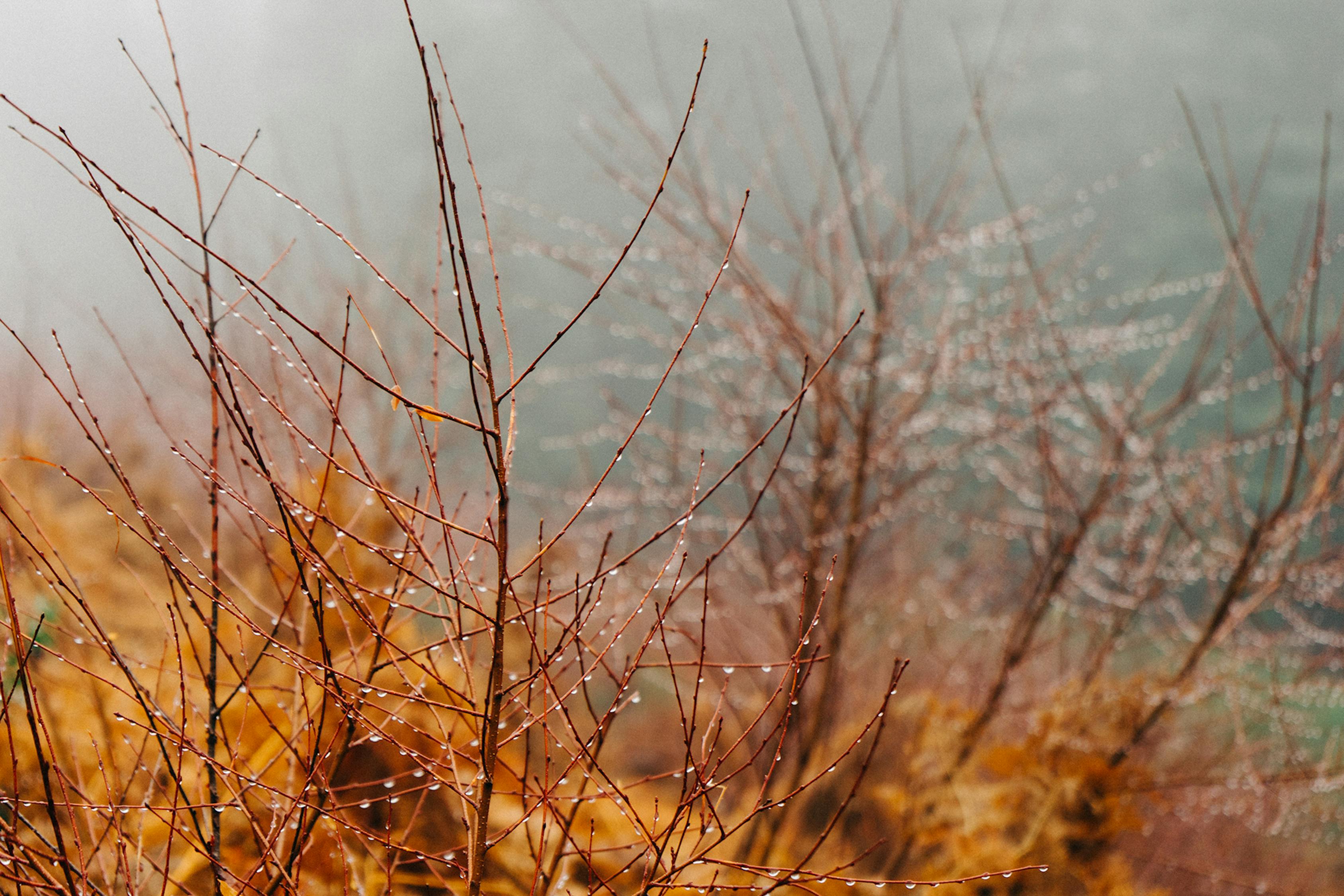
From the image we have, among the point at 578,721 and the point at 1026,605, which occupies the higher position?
the point at 1026,605

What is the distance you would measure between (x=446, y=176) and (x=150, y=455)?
1005 cm

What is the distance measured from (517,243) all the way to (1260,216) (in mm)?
2347

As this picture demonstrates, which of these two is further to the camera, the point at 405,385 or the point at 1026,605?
the point at 405,385

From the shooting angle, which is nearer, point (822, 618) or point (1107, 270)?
point (1107, 270)

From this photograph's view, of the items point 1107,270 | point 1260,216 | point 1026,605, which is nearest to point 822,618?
point 1026,605

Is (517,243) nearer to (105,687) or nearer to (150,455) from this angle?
(105,687)

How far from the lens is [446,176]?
731 millimetres

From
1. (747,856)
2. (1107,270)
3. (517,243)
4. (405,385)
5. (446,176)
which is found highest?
(405,385)

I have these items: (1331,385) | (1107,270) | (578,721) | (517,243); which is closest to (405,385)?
(578,721)

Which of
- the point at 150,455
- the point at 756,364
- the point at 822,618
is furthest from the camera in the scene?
the point at 150,455

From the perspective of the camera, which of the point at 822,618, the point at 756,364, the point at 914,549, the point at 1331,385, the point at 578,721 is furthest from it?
the point at 578,721

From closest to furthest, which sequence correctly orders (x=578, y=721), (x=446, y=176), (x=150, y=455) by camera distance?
(x=446, y=176) < (x=578, y=721) < (x=150, y=455)

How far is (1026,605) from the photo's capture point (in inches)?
109

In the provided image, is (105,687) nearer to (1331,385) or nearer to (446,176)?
(446,176)
